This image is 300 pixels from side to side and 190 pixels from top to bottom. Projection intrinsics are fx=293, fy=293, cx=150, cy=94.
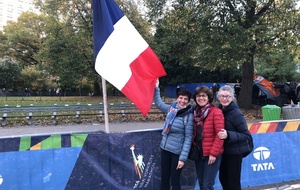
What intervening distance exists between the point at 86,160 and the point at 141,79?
148 centimetres

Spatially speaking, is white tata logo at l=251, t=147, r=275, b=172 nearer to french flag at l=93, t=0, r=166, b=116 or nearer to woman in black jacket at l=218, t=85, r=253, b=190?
woman in black jacket at l=218, t=85, r=253, b=190

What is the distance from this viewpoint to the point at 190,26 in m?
16.8

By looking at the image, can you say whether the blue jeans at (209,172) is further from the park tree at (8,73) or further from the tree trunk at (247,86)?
the park tree at (8,73)

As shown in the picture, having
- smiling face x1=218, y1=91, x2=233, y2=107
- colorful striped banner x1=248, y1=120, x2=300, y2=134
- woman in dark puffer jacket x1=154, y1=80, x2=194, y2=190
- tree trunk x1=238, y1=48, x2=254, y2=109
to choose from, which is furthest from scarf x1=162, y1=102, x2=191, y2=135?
tree trunk x1=238, y1=48, x2=254, y2=109

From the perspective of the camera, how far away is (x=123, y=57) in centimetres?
456

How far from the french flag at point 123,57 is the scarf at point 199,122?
30.8 inches

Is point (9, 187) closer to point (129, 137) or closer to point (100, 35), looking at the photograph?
point (129, 137)

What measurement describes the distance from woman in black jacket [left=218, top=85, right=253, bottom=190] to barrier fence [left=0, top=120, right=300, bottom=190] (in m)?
1.11

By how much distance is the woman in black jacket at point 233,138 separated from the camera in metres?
3.76

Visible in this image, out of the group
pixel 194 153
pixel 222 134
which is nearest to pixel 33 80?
pixel 194 153

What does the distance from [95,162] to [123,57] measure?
1657 mm

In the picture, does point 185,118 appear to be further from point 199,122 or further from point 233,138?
point 233,138

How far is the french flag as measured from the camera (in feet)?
14.4

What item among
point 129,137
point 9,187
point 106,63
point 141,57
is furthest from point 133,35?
point 9,187
